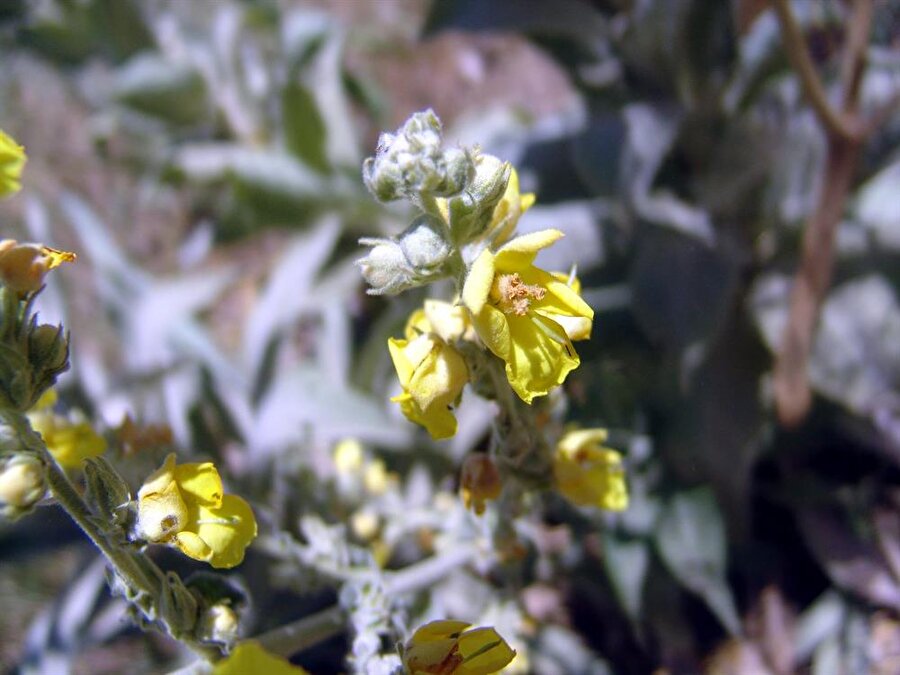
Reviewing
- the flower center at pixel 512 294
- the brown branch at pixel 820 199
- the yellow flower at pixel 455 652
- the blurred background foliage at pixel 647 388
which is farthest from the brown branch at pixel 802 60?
the yellow flower at pixel 455 652

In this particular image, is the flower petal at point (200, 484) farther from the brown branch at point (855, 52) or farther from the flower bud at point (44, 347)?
the brown branch at point (855, 52)

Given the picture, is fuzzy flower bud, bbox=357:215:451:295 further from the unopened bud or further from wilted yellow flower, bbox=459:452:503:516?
the unopened bud

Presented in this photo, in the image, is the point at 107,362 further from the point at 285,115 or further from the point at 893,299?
the point at 893,299

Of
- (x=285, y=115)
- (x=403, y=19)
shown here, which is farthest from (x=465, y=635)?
(x=403, y=19)

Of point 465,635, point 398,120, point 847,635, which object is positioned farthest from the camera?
point 398,120

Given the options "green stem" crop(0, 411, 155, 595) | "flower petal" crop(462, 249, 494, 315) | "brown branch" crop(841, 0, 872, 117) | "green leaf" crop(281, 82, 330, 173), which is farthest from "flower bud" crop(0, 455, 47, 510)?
"green leaf" crop(281, 82, 330, 173)
